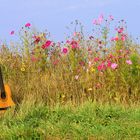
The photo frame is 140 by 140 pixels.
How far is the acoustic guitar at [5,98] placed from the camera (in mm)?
7767

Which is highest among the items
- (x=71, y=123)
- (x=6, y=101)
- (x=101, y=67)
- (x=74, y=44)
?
(x=74, y=44)

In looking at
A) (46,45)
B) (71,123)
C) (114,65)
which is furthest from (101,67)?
(71,123)

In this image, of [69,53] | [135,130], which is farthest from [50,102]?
[135,130]

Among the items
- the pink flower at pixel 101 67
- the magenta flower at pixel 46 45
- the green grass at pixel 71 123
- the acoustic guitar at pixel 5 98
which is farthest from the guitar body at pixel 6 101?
the magenta flower at pixel 46 45

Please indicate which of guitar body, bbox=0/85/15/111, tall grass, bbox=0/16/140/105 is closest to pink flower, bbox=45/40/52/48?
tall grass, bbox=0/16/140/105

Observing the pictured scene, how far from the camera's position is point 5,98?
799 centimetres

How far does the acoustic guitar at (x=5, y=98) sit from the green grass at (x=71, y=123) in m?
0.21

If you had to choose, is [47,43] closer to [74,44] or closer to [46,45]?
[46,45]

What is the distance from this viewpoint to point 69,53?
9273 mm

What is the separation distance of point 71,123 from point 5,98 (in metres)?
1.82

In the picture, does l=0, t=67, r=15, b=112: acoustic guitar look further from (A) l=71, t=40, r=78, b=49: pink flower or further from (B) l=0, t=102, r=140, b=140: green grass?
(A) l=71, t=40, r=78, b=49: pink flower

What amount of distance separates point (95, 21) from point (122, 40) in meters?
0.74

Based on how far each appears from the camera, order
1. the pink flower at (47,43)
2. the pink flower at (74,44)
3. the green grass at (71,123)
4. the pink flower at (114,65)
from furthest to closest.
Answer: the pink flower at (47,43), the pink flower at (74,44), the pink flower at (114,65), the green grass at (71,123)

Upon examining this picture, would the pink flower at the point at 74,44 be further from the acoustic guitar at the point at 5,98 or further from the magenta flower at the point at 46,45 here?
the acoustic guitar at the point at 5,98
